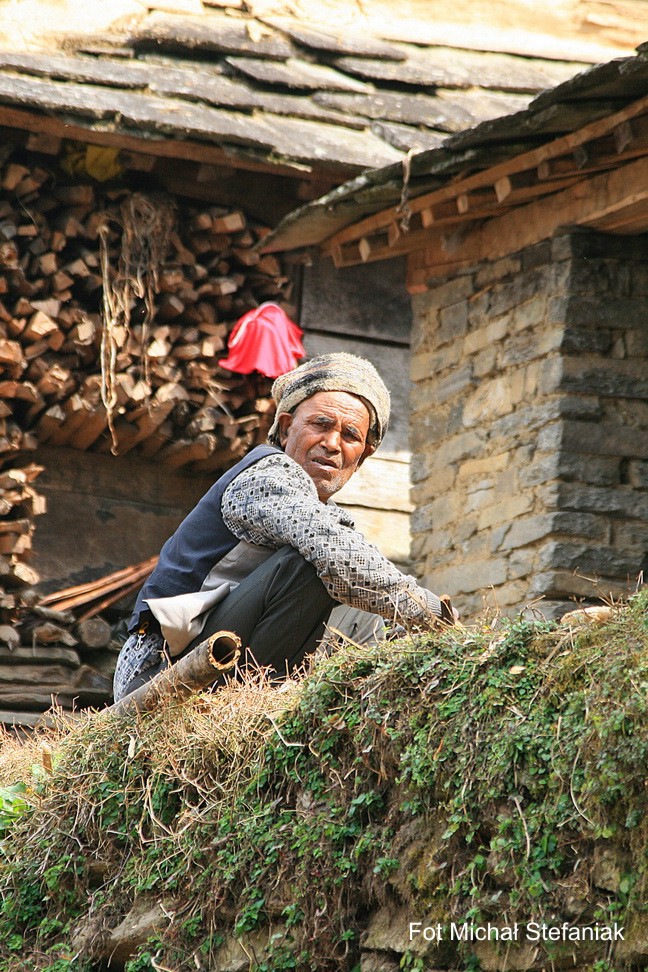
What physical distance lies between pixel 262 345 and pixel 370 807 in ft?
15.6

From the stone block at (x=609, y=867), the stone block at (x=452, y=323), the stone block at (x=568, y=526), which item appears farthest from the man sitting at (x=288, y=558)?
the stone block at (x=452, y=323)

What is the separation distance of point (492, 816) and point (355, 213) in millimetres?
4691

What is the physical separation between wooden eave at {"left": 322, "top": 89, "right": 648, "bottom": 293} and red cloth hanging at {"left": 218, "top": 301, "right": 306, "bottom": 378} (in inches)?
17.7

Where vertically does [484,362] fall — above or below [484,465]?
above

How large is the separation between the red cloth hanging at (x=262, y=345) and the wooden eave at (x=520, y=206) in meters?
0.45

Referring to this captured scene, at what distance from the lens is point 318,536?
4020 millimetres

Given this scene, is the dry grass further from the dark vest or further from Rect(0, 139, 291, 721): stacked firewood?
Rect(0, 139, 291, 721): stacked firewood

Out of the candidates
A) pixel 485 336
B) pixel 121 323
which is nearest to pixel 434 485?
pixel 485 336

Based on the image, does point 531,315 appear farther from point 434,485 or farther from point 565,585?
point 565,585

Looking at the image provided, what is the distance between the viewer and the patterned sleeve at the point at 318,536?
394cm

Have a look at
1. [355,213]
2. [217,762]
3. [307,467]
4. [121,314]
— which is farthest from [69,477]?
[217,762]

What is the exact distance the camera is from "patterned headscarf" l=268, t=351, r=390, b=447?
4707 mm

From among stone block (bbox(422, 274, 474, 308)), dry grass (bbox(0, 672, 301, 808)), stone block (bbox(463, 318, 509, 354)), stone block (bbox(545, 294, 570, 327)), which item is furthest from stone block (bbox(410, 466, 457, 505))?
dry grass (bbox(0, 672, 301, 808))

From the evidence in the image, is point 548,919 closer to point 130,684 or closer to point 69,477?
point 130,684
